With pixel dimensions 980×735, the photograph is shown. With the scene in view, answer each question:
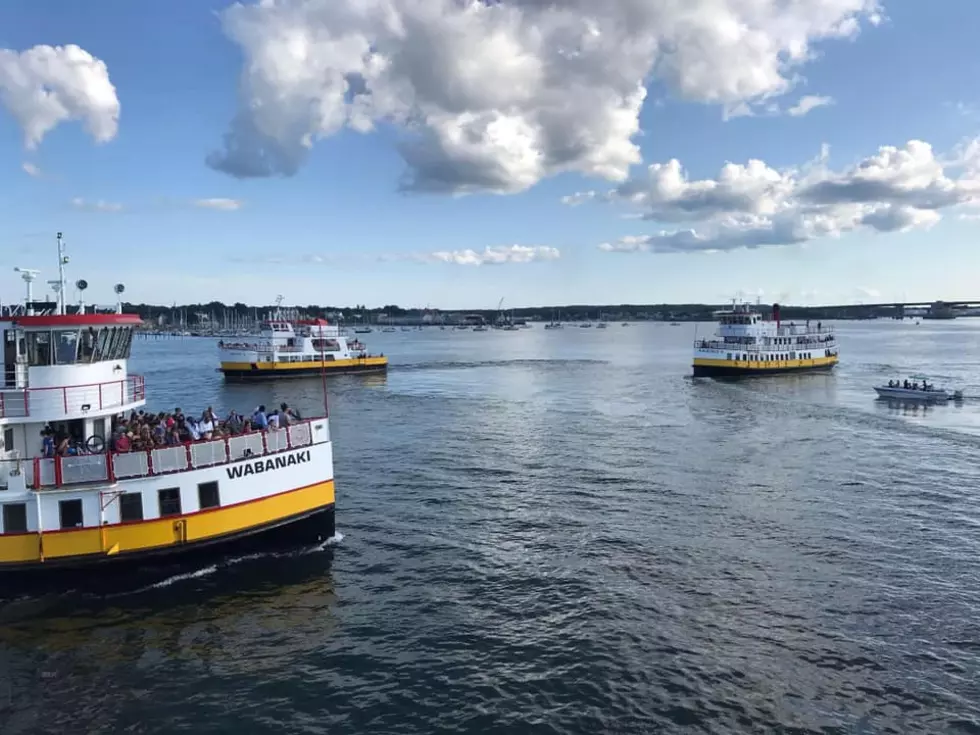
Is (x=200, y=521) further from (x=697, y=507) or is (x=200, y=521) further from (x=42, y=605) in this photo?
(x=697, y=507)

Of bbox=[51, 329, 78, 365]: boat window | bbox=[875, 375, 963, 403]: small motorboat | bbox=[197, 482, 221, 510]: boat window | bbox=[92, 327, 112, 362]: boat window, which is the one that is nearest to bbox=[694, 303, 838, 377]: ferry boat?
bbox=[875, 375, 963, 403]: small motorboat

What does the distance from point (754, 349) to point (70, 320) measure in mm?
82571

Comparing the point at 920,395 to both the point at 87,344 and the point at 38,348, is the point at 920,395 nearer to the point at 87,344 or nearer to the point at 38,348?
the point at 87,344

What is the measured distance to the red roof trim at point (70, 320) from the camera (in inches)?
885

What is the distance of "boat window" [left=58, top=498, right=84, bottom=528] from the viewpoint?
2067 centimetres

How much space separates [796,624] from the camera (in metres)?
19.5

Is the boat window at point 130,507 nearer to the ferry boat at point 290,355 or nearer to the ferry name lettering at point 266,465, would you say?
the ferry name lettering at point 266,465

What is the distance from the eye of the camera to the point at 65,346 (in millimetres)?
23109

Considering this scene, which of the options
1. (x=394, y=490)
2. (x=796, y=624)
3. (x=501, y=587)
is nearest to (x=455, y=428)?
(x=394, y=490)

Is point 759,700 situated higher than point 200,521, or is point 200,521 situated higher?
point 200,521

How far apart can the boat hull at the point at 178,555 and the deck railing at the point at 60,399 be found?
468 centimetres

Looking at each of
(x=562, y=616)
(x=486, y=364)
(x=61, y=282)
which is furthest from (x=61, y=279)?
(x=486, y=364)

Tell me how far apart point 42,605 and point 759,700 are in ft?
64.1

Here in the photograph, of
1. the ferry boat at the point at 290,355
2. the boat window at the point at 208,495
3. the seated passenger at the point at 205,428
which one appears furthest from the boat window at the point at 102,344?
the ferry boat at the point at 290,355
